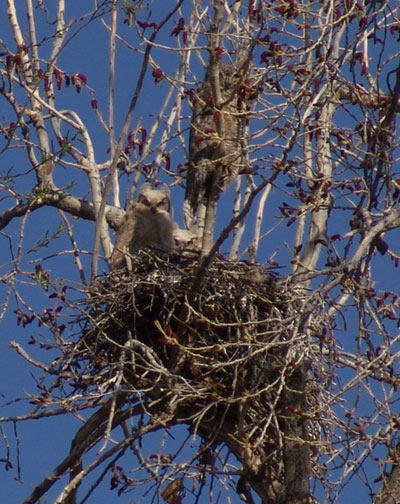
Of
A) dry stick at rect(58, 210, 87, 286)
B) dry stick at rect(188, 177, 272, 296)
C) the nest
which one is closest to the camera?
dry stick at rect(188, 177, 272, 296)

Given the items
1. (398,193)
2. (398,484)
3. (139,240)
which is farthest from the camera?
(139,240)

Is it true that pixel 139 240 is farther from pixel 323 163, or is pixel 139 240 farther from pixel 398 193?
pixel 398 193

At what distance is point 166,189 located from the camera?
8484 millimetres

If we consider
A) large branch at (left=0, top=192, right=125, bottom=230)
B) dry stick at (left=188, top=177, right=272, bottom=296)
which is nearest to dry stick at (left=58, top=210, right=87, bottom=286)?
large branch at (left=0, top=192, right=125, bottom=230)

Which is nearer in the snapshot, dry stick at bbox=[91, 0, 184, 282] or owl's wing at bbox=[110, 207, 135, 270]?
dry stick at bbox=[91, 0, 184, 282]

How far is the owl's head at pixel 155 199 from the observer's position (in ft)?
26.5

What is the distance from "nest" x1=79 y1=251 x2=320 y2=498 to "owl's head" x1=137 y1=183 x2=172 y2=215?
109cm

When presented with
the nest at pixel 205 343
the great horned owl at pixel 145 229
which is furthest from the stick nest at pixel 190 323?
the great horned owl at pixel 145 229

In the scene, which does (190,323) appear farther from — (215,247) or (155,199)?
(155,199)

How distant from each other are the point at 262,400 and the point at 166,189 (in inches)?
98.6

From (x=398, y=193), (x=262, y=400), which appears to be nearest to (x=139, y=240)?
(x=262, y=400)

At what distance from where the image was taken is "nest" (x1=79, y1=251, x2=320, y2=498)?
620 centimetres

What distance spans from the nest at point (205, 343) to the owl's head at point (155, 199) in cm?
109

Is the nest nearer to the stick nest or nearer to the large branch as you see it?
the stick nest
